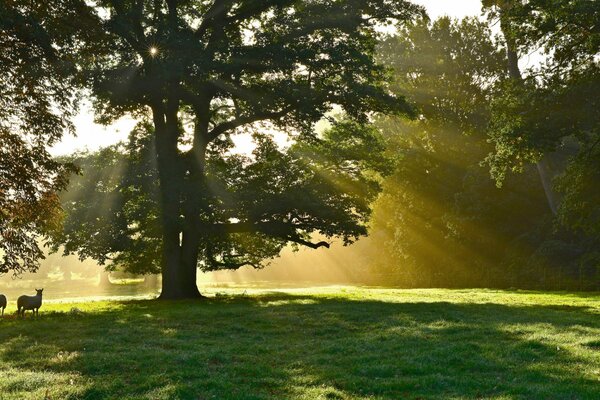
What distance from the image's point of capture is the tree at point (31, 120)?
19.5m

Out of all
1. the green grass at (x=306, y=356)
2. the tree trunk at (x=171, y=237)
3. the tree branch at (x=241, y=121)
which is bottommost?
the green grass at (x=306, y=356)

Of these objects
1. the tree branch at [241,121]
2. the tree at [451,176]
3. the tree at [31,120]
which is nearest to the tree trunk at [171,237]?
the tree branch at [241,121]

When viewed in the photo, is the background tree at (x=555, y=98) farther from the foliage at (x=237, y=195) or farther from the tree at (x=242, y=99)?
the foliage at (x=237, y=195)

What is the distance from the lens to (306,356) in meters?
13.9

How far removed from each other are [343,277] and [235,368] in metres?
82.0

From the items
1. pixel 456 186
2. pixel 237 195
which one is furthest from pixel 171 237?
pixel 456 186

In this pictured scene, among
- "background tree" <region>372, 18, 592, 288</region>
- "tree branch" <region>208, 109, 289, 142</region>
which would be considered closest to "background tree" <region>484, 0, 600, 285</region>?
"tree branch" <region>208, 109, 289, 142</region>

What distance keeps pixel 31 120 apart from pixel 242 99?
12988mm

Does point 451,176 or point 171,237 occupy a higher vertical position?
point 451,176

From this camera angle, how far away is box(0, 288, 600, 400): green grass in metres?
10.4

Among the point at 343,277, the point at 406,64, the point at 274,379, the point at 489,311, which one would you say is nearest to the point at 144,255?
the point at 489,311

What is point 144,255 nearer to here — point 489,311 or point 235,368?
point 489,311

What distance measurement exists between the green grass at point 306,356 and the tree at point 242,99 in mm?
11451

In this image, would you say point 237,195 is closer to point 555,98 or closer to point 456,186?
point 555,98
